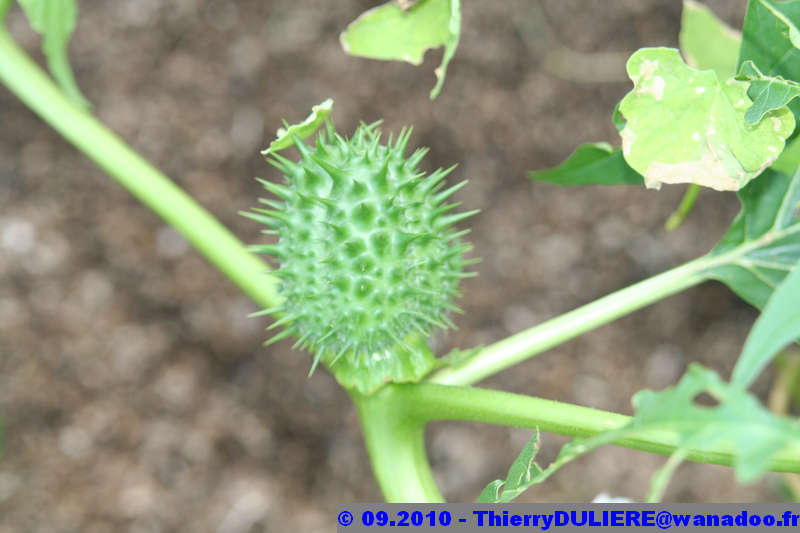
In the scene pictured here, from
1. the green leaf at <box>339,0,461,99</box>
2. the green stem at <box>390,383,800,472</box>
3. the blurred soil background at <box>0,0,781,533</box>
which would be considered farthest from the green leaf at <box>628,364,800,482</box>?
the blurred soil background at <box>0,0,781,533</box>

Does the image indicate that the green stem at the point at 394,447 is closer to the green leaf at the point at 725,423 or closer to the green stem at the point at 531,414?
the green stem at the point at 531,414

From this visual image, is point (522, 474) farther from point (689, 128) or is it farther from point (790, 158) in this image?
point (790, 158)

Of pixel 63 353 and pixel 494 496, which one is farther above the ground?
pixel 63 353

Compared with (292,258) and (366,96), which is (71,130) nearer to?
(292,258)

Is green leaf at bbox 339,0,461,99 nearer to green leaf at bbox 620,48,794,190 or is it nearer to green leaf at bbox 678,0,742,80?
green leaf at bbox 620,48,794,190

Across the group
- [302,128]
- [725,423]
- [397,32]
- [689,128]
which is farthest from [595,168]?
[725,423]

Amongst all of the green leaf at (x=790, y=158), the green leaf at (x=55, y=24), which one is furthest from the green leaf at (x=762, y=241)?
the green leaf at (x=55, y=24)

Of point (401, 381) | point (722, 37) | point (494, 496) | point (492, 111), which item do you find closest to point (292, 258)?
point (401, 381)
